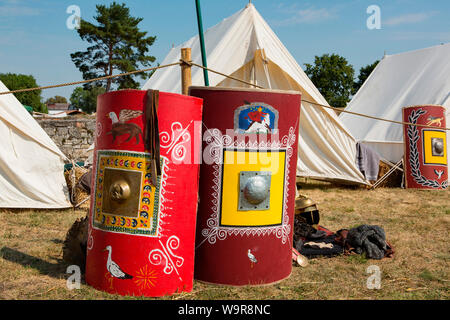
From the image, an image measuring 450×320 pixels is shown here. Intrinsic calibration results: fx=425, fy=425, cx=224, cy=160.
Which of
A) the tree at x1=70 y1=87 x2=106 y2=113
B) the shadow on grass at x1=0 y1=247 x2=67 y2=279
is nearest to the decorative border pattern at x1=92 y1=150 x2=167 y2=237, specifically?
the shadow on grass at x1=0 y1=247 x2=67 y2=279

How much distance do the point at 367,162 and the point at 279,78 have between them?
2528 millimetres

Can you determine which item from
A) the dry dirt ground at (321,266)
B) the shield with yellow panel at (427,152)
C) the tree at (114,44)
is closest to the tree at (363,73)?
the tree at (114,44)

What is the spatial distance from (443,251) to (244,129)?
7.97 feet

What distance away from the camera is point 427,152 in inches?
316

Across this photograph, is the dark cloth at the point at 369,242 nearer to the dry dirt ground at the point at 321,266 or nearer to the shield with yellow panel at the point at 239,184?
the dry dirt ground at the point at 321,266

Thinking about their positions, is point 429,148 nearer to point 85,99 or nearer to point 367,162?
point 367,162

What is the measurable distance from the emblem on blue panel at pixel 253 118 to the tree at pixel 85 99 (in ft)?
183

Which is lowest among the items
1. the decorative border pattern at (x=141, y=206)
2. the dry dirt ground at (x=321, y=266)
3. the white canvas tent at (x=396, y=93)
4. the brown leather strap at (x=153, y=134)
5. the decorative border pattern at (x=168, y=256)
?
the dry dirt ground at (x=321, y=266)

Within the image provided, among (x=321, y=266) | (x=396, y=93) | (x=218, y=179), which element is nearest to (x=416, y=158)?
(x=396, y=93)

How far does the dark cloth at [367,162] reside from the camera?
799cm

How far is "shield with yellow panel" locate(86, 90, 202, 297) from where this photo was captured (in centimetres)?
259

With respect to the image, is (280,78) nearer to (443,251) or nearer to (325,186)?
(325,186)

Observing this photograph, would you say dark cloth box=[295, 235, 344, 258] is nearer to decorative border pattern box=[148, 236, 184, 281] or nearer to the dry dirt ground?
the dry dirt ground
